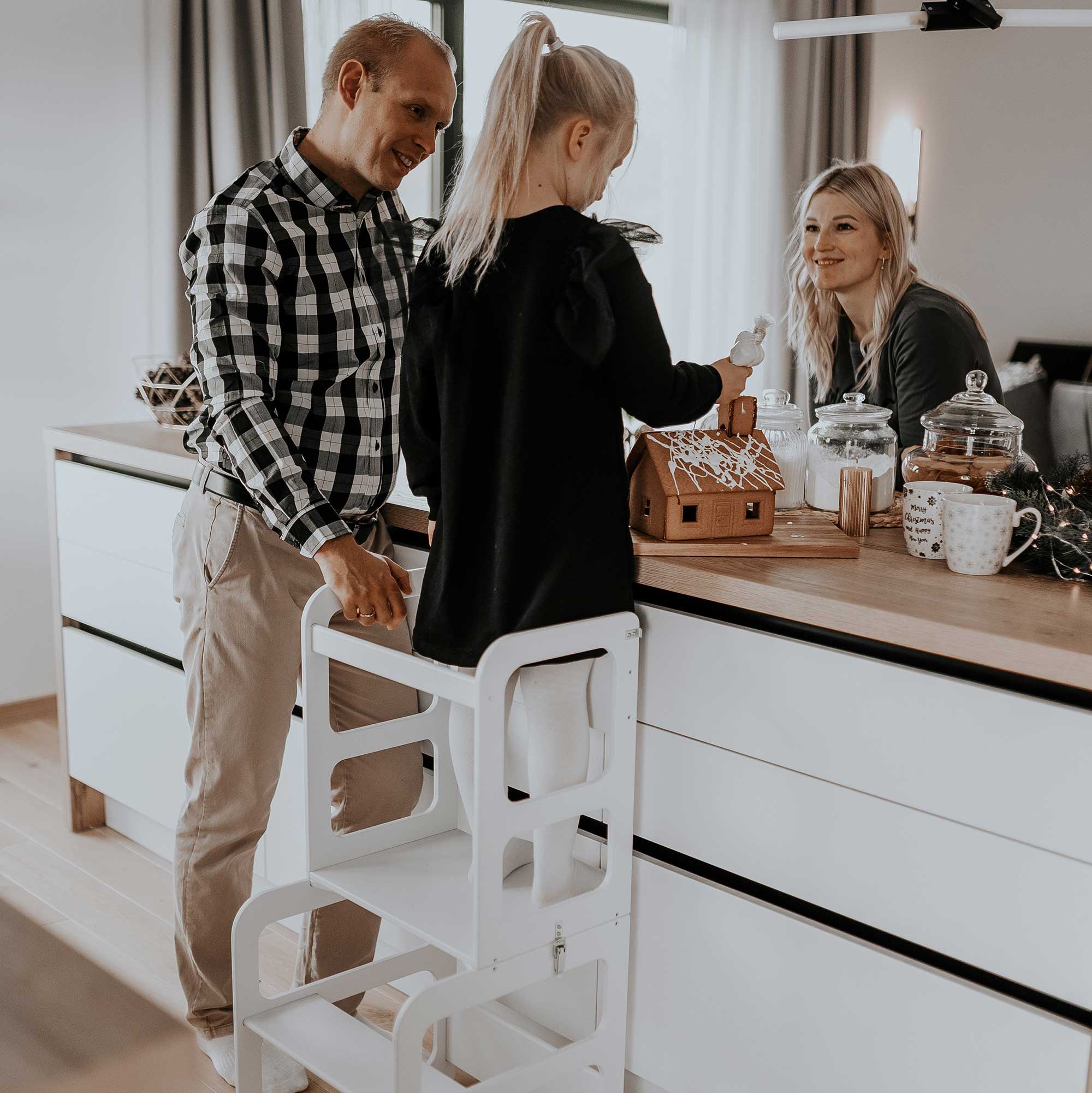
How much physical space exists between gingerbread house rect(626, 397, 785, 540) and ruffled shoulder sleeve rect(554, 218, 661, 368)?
0.78 feet

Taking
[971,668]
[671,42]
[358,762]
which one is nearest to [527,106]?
[971,668]

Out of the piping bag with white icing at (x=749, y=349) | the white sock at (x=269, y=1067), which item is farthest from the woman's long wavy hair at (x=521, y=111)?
the white sock at (x=269, y=1067)

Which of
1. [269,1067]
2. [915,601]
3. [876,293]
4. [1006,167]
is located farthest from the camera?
[876,293]

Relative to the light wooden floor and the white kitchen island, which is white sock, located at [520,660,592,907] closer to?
the white kitchen island

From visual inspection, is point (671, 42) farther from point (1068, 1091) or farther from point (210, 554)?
point (1068, 1091)

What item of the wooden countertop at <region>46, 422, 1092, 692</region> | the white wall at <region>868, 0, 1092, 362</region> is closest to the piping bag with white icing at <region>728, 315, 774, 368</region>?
the wooden countertop at <region>46, 422, 1092, 692</region>

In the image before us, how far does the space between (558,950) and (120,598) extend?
139 centimetres

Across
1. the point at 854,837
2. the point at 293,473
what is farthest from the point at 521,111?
the point at 854,837

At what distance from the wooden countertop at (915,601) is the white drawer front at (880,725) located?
0.04 metres

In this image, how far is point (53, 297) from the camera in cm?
324

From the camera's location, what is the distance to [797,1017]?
1.37 m

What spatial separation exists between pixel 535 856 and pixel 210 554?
0.62 m

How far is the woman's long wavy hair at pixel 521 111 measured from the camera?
1253 mm

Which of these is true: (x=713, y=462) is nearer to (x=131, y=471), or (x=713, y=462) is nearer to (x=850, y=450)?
(x=850, y=450)
